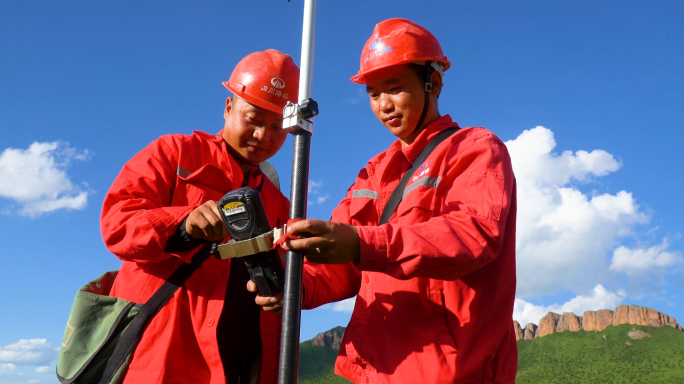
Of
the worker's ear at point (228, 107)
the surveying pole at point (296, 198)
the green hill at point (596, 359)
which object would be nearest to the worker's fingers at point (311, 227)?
the surveying pole at point (296, 198)

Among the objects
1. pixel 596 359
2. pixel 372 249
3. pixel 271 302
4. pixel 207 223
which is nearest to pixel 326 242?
pixel 372 249

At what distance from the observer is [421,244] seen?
125 inches

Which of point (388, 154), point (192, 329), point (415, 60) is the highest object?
point (415, 60)

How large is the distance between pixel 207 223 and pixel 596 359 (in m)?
104

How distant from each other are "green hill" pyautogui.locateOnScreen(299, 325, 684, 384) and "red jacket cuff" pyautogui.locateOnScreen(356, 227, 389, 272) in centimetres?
8989

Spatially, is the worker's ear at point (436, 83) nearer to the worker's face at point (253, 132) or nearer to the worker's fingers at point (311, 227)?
the worker's face at point (253, 132)

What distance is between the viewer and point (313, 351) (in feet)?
386

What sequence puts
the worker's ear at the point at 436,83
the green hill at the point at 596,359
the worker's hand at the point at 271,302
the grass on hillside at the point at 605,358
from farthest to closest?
the green hill at the point at 596,359 → the grass on hillside at the point at 605,358 → the worker's ear at the point at 436,83 → the worker's hand at the point at 271,302

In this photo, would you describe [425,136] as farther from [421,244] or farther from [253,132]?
[253,132]

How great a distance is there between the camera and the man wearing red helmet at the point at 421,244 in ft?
10.4

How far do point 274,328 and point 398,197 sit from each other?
5.30 ft

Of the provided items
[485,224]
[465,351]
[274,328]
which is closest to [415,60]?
[485,224]

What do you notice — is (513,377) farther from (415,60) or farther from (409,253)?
(415,60)

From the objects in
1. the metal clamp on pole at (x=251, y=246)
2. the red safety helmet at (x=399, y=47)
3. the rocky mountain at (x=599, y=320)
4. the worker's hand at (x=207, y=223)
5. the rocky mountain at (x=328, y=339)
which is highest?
the rocky mountain at (x=599, y=320)
